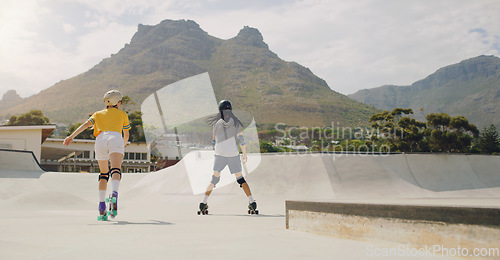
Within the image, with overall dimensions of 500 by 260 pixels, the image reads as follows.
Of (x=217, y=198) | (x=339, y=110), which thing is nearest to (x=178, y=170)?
(x=217, y=198)

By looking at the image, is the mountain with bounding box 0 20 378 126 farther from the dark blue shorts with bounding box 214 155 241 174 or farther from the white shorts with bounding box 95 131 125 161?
the white shorts with bounding box 95 131 125 161

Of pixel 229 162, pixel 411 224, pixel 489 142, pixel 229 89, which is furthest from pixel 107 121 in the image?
pixel 229 89

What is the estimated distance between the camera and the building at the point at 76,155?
3872cm

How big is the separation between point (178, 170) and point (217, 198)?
205 inches

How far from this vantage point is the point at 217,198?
12.9 meters

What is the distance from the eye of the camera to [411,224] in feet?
10.1

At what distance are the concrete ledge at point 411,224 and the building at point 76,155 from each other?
3772 cm

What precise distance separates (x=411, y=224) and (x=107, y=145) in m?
5.02

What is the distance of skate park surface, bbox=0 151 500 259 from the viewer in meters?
3.09

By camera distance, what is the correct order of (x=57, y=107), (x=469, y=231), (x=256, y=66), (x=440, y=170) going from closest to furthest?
(x=469, y=231) < (x=440, y=170) < (x=57, y=107) < (x=256, y=66)

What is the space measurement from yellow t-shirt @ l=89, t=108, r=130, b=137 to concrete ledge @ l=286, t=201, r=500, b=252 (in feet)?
12.6

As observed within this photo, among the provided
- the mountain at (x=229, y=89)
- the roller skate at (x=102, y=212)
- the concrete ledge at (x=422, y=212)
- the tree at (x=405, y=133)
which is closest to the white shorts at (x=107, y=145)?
the roller skate at (x=102, y=212)

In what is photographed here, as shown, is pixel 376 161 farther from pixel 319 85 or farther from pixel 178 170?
pixel 319 85

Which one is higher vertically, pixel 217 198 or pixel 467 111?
pixel 467 111
